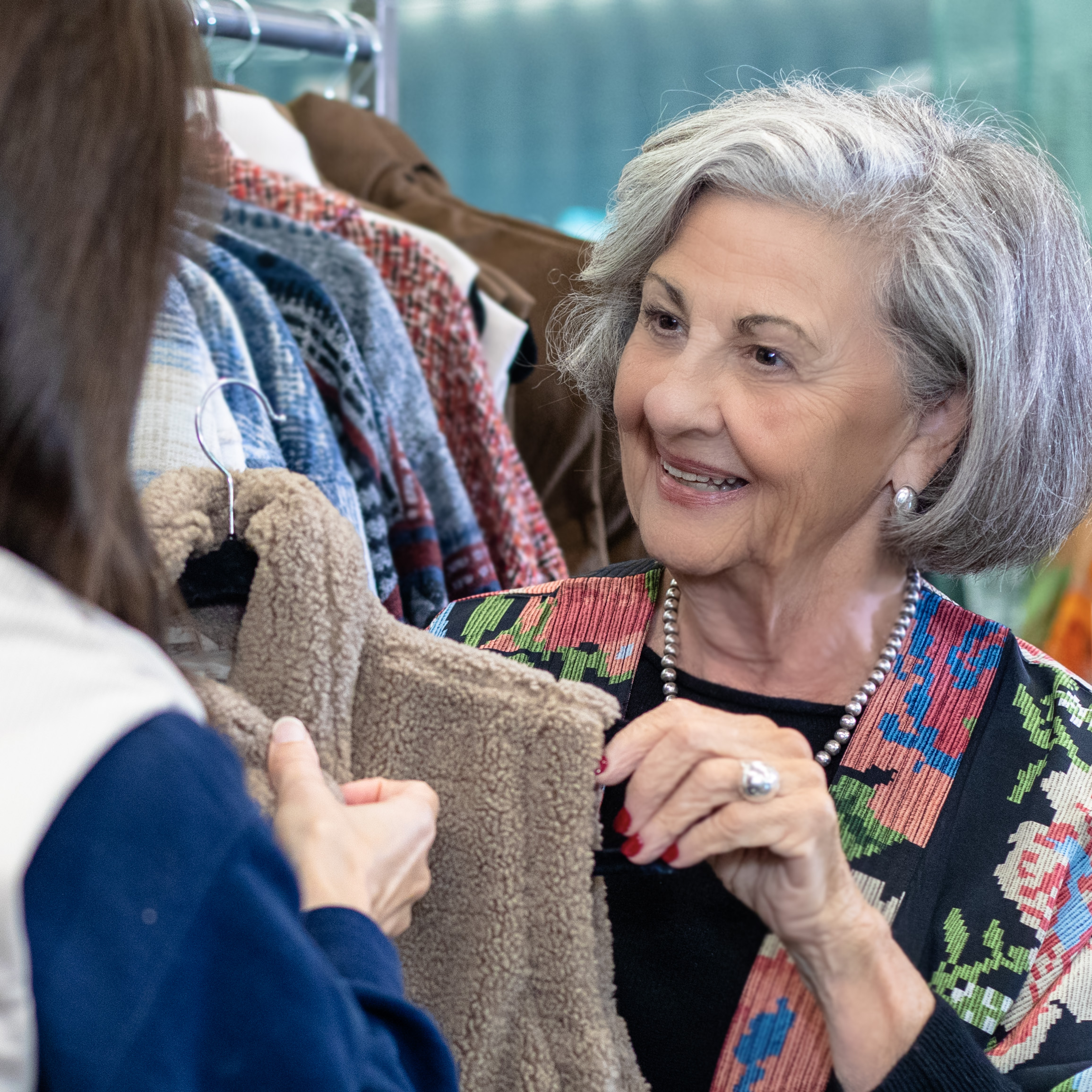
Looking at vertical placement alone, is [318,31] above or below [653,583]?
above

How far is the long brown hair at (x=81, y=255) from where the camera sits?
0.45 m

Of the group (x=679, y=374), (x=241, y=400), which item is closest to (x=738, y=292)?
(x=679, y=374)

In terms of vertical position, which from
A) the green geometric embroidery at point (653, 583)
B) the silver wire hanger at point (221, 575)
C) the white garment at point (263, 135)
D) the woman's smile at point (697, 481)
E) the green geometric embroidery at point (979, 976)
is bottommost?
the green geometric embroidery at point (979, 976)

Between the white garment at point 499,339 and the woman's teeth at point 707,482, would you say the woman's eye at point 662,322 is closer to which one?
the woman's teeth at point 707,482

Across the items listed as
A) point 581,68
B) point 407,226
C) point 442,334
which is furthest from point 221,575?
point 581,68

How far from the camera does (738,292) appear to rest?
0.99m

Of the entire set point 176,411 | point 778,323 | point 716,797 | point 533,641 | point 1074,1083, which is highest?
point 778,323

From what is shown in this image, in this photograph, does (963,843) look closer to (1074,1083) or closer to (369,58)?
(1074,1083)

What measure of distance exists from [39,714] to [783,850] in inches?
19.8

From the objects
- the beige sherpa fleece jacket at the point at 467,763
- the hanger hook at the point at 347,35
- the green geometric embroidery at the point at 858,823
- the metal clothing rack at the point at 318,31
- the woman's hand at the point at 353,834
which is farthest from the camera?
the hanger hook at the point at 347,35

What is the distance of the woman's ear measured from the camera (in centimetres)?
105

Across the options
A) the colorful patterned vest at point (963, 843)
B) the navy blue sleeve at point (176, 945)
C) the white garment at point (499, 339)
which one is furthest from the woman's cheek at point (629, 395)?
the navy blue sleeve at point (176, 945)

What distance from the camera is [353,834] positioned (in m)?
0.63

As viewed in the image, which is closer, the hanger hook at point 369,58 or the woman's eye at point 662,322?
the woman's eye at point 662,322
